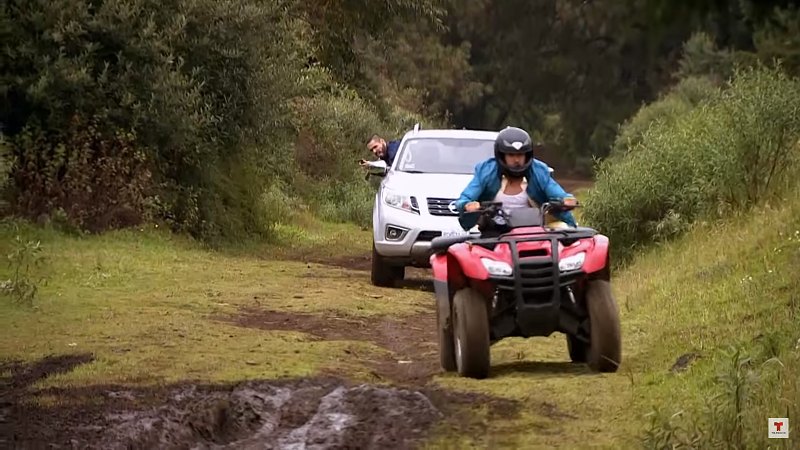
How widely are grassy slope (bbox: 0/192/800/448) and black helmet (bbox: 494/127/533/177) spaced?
1.35 metres

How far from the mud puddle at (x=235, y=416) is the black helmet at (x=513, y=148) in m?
1.90

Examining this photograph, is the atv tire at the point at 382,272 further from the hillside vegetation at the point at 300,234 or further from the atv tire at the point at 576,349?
the atv tire at the point at 576,349

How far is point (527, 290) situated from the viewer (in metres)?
8.48

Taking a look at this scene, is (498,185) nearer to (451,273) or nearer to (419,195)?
(451,273)

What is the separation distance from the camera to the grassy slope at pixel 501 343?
767 cm

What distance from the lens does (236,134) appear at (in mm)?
19000

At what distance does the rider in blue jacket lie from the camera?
927 cm

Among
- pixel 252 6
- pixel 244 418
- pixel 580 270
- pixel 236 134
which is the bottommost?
pixel 244 418

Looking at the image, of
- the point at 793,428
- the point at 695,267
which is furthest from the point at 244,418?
the point at 695,267

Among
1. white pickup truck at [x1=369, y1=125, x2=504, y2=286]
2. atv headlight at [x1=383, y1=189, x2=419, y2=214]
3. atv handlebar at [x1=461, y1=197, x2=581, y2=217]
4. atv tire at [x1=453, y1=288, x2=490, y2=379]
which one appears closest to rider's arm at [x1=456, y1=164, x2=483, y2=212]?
atv handlebar at [x1=461, y1=197, x2=581, y2=217]

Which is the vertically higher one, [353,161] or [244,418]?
[353,161]

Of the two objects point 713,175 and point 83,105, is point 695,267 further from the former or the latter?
point 83,105

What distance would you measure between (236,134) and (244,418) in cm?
1173

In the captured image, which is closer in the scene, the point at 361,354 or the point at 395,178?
the point at 361,354
